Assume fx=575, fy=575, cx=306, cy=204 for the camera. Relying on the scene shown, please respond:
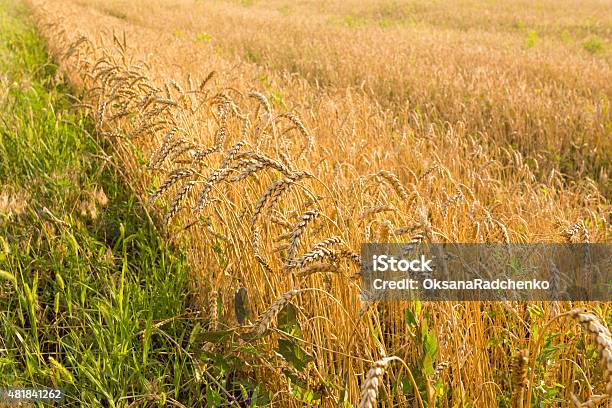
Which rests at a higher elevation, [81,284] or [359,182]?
[359,182]

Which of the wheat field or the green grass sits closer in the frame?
the wheat field

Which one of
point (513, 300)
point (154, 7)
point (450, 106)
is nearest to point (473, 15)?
point (154, 7)

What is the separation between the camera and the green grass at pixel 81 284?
5.84ft

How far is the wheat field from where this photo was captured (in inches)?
59.0

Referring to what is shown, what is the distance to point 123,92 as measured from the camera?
312cm

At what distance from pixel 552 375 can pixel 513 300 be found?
23cm

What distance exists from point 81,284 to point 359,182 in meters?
1.04

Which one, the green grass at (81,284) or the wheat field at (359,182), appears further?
the green grass at (81,284)

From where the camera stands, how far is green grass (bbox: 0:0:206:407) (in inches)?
70.1

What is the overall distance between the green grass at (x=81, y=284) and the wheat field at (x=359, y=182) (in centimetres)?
14

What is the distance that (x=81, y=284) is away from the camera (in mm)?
2014

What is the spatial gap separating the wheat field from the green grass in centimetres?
14

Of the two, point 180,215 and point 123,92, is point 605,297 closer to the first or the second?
point 180,215

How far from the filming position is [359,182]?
80.5 inches
